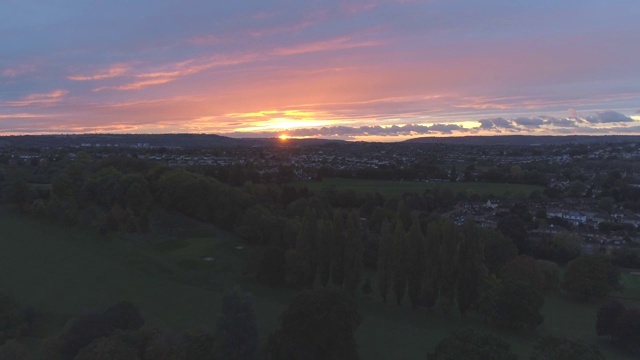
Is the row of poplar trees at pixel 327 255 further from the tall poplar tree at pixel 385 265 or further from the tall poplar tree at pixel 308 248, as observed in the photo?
the tall poplar tree at pixel 385 265

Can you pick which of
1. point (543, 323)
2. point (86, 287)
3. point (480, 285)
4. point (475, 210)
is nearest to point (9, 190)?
point (86, 287)

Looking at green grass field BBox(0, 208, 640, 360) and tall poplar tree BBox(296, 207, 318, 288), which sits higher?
tall poplar tree BBox(296, 207, 318, 288)

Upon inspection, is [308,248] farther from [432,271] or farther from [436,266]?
[436,266]

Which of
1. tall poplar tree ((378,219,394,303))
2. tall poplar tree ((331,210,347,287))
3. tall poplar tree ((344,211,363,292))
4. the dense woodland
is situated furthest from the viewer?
Result: tall poplar tree ((331,210,347,287))

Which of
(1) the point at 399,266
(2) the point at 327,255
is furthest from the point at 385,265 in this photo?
(2) the point at 327,255

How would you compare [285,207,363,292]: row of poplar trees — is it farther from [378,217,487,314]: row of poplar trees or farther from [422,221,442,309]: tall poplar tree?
[422,221,442,309]: tall poplar tree

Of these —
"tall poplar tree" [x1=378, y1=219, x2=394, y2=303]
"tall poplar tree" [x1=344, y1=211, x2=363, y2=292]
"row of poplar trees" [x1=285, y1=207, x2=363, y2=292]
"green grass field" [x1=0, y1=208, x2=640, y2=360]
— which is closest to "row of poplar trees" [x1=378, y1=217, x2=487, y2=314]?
"tall poplar tree" [x1=378, y1=219, x2=394, y2=303]

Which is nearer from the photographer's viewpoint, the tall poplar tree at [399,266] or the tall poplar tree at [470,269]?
the tall poplar tree at [470,269]

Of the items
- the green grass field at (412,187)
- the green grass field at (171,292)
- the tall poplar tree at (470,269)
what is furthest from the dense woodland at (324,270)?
the green grass field at (412,187)
